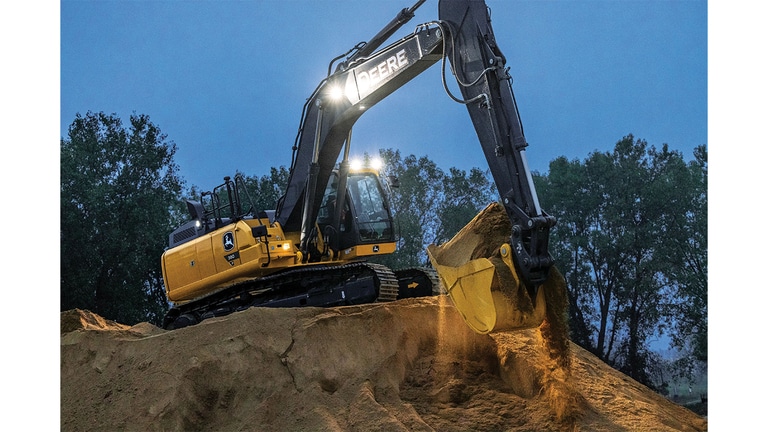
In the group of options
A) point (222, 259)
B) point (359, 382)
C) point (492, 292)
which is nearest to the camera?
point (492, 292)

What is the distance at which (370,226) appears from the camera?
854 cm

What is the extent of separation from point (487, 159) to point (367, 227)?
3182 millimetres

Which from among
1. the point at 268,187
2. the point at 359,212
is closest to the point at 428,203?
the point at 268,187

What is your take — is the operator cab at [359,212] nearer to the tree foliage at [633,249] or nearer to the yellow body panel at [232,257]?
the yellow body panel at [232,257]

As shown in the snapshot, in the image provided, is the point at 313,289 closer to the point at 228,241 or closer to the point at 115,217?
the point at 228,241

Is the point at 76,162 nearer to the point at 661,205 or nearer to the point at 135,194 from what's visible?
the point at 135,194

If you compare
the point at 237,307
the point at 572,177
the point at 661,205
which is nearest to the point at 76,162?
the point at 237,307

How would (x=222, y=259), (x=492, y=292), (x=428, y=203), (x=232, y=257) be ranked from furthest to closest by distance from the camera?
(x=428, y=203), (x=222, y=259), (x=232, y=257), (x=492, y=292)

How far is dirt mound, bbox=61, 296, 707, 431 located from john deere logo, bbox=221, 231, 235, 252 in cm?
179

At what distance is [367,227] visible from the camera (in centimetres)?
851

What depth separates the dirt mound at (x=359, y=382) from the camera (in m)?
5.53

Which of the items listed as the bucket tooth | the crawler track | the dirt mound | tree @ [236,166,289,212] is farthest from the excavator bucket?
tree @ [236,166,289,212]

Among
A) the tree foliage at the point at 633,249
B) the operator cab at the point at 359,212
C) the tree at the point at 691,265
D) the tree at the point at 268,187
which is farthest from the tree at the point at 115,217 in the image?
the tree at the point at 691,265
